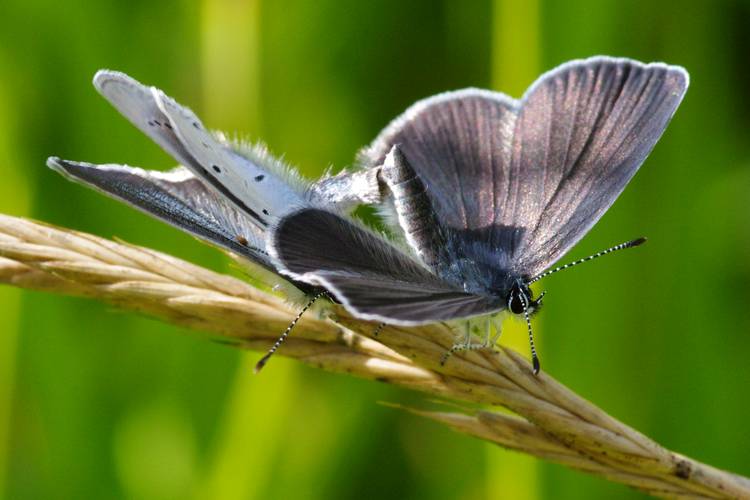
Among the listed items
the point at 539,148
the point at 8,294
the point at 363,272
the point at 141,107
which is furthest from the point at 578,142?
the point at 8,294

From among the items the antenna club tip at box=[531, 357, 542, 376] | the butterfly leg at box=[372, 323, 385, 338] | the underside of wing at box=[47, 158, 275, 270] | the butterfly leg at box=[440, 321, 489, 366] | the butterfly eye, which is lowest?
the antenna club tip at box=[531, 357, 542, 376]

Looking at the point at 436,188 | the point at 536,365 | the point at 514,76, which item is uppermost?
the point at 514,76

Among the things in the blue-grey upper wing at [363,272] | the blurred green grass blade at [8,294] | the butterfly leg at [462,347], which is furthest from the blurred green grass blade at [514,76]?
the blurred green grass blade at [8,294]

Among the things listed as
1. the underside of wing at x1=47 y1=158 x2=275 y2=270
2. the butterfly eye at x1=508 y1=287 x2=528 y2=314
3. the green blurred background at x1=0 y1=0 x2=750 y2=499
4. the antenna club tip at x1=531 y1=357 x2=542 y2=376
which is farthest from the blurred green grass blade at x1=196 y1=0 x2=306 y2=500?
the antenna club tip at x1=531 y1=357 x2=542 y2=376

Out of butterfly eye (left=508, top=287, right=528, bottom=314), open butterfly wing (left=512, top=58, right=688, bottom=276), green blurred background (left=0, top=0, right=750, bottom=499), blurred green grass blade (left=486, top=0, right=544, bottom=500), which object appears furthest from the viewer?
green blurred background (left=0, top=0, right=750, bottom=499)

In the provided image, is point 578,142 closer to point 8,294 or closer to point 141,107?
point 141,107

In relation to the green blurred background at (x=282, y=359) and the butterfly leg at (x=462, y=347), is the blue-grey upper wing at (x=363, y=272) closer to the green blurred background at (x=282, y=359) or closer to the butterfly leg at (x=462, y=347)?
the butterfly leg at (x=462, y=347)

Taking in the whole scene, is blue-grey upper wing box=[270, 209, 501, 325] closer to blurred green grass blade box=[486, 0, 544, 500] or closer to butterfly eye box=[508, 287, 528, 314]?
butterfly eye box=[508, 287, 528, 314]
